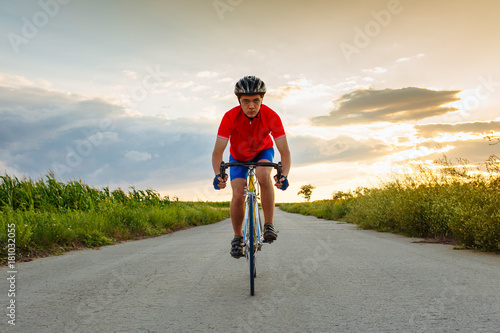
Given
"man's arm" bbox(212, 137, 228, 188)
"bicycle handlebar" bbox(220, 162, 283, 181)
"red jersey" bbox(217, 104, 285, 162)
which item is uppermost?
"red jersey" bbox(217, 104, 285, 162)

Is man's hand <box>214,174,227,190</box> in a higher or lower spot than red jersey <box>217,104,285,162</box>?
lower

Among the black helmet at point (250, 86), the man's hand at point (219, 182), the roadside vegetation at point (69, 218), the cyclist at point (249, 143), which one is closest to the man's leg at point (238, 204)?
the cyclist at point (249, 143)

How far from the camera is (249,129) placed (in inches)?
222

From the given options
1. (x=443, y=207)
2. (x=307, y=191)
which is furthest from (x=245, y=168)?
(x=307, y=191)

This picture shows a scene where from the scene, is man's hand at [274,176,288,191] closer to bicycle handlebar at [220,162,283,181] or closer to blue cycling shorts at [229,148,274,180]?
bicycle handlebar at [220,162,283,181]

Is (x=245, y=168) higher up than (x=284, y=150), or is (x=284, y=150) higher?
(x=284, y=150)

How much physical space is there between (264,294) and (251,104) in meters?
2.36

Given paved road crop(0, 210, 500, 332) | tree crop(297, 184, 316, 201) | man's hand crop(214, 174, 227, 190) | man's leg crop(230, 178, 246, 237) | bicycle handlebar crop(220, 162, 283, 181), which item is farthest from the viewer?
tree crop(297, 184, 316, 201)

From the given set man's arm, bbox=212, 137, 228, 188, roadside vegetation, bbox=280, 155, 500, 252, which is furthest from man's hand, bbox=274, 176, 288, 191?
roadside vegetation, bbox=280, 155, 500, 252

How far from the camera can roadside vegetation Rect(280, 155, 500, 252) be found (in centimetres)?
851

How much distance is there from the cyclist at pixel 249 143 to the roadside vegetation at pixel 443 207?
16.8 feet

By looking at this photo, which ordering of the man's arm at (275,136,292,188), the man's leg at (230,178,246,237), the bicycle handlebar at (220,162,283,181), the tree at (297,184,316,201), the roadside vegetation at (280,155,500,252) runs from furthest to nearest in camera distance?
the tree at (297,184,316,201) < the roadside vegetation at (280,155,500,252) < the man's arm at (275,136,292,188) < the man's leg at (230,178,246,237) < the bicycle handlebar at (220,162,283,181)

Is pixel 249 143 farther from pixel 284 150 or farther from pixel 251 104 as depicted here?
pixel 251 104

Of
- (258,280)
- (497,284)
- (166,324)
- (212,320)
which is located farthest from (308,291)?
(497,284)
